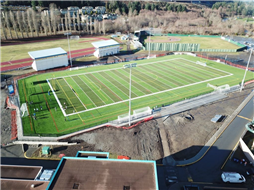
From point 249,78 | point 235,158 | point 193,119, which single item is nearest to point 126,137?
point 193,119

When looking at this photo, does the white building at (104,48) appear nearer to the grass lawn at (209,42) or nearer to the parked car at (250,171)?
the grass lawn at (209,42)

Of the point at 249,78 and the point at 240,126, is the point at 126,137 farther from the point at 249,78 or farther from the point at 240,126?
the point at 249,78

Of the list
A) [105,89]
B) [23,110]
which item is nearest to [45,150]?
[23,110]

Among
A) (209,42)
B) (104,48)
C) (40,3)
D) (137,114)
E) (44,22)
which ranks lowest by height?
(137,114)

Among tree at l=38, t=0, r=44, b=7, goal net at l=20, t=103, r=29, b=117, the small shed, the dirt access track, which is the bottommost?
the dirt access track

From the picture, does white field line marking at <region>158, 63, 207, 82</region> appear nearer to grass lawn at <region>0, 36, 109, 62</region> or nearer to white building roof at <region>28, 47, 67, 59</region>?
white building roof at <region>28, 47, 67, 59</region>

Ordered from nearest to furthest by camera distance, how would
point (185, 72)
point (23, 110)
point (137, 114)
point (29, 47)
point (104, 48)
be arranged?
1. point (137, 114)
2. point (23, 110)
3. point (185, 72)
4. point (104, 48)
5. point (29, 47)

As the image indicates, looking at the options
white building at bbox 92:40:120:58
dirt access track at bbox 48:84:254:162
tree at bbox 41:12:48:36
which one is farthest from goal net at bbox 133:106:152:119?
tree at bbox 41:12:48:36

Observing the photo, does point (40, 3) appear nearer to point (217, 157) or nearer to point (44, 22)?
point (44, 22)

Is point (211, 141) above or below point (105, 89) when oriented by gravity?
below
